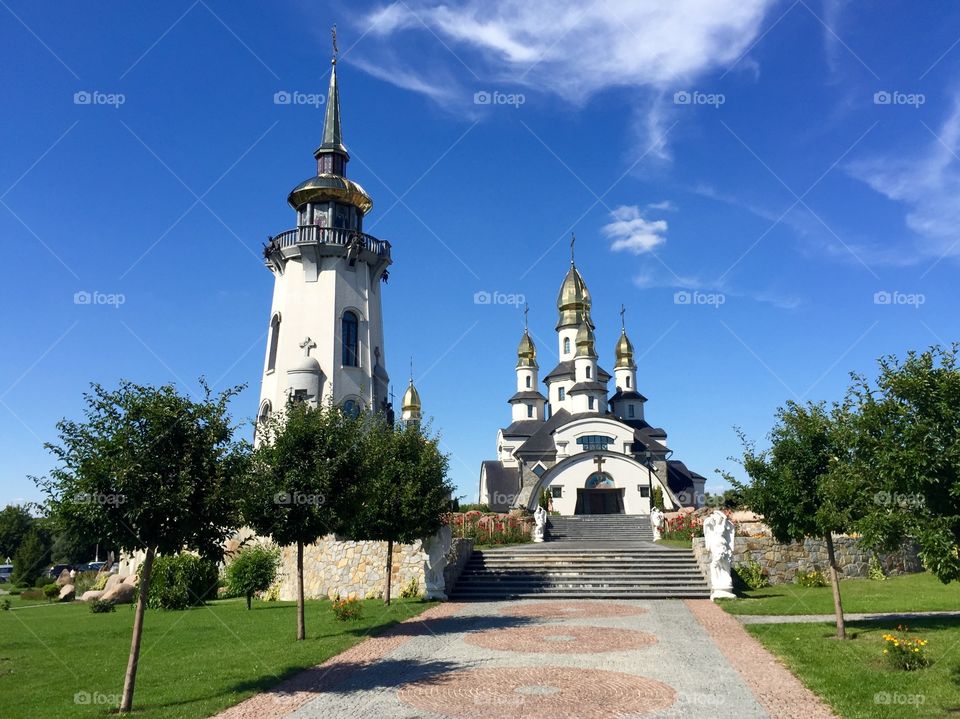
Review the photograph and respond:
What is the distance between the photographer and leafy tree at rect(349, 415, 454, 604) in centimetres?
1853

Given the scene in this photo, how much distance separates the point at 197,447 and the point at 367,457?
561 cm

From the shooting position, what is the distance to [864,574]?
23.5 meters

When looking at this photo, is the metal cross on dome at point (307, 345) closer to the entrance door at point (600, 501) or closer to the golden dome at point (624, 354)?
the entrance door at point (600, 501)

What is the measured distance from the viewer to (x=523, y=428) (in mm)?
69938

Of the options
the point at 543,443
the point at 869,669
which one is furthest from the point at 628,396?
the point at 869,669

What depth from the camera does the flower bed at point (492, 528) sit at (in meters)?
33.5

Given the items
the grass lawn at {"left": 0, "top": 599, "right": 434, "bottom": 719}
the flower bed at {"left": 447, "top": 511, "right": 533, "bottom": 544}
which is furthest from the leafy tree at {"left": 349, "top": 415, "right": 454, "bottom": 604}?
the flower bed at {"left": 447, "top": 511, "right": 533, "bottom": 544}

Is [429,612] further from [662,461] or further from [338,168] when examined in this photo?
[662,461]

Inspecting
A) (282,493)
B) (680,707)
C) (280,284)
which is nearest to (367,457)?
(282,493)

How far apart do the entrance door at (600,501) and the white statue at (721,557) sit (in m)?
32.2

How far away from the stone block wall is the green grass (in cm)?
984

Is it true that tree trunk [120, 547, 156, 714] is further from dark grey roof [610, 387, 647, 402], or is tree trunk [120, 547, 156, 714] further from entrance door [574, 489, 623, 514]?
dark grey roof [610, 387, 647, 402]

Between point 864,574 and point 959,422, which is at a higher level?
point 959,422

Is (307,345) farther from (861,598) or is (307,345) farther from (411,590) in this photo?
(861,598)
